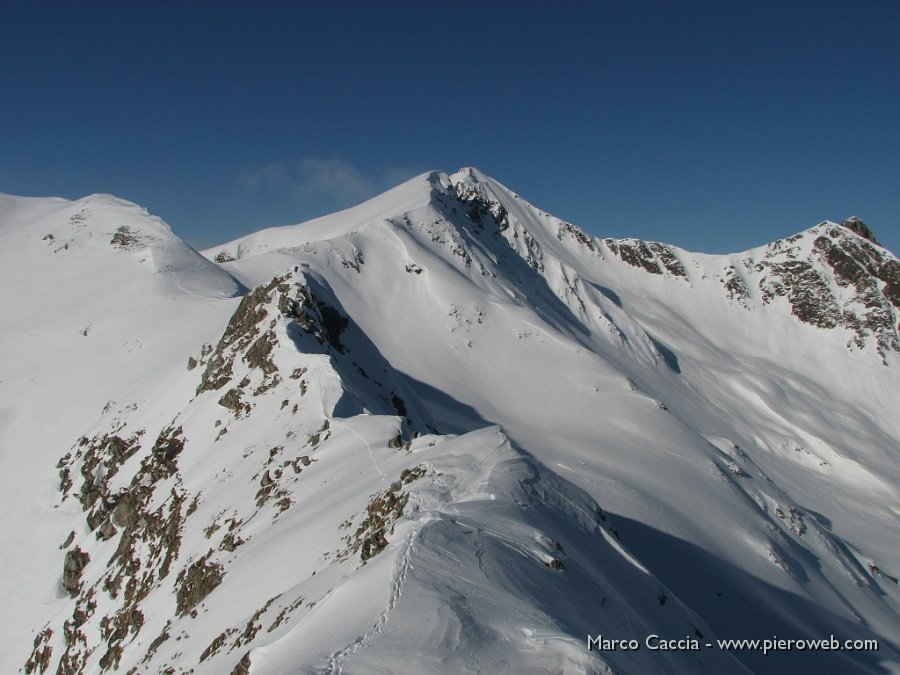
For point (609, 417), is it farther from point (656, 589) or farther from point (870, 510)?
point (870, 510)

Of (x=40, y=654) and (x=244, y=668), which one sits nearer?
(x=244, y=668)

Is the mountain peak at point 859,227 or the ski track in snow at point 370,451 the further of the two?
the mountain peak at point 859,227

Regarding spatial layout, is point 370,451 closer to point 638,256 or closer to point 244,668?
point 244,668

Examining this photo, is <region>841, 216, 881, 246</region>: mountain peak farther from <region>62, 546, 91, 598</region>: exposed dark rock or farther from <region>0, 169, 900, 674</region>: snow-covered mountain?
<region>62, 546, 91, 598</region>: exposed dark rock

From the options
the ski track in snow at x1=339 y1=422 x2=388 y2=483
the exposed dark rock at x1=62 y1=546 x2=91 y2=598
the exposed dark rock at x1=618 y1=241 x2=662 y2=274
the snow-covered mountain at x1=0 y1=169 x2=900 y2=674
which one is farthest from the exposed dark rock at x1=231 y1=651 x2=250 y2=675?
the exposed dark rock at x1=618 y1=241 x2=662 y2=274

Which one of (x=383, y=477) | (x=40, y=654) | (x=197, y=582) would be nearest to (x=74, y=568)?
(x=40, y=654)

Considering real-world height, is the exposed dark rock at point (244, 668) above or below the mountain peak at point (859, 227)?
below

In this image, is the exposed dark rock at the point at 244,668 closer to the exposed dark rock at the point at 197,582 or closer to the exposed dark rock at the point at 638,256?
the exposed dark rock at the point at 197,582

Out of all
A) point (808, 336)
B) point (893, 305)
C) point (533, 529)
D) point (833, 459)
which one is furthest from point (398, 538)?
point (893, 305)

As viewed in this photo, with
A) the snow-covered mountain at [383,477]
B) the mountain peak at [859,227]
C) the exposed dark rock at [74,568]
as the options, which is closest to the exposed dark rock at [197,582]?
the snow-covered mountain at [383,477]
